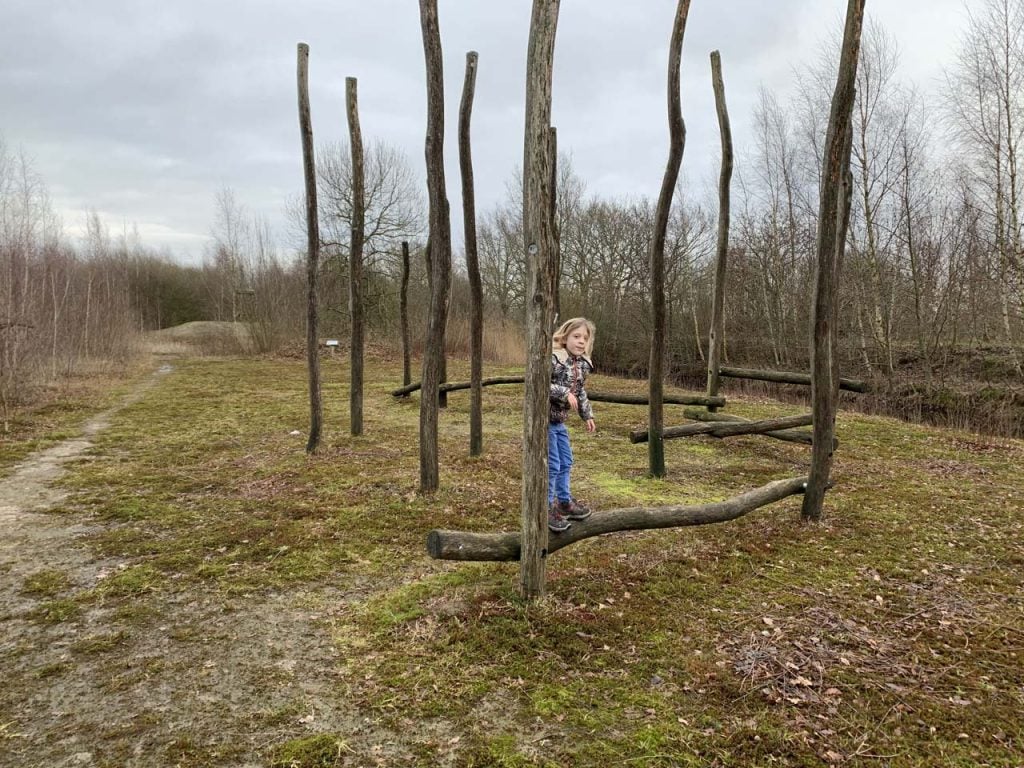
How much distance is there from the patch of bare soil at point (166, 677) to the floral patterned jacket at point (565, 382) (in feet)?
5.60

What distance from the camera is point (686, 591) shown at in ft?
12.2

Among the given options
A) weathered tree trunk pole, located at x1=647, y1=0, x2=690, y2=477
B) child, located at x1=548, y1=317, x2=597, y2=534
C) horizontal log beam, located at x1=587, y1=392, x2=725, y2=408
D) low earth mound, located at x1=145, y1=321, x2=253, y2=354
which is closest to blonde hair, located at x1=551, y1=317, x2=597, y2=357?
child, located at x1=548, y1=317, x2=597, y2=534

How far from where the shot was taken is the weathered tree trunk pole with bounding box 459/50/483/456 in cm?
728

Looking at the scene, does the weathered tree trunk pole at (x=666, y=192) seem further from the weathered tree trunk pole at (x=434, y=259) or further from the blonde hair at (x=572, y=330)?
the weathered tree trunk pole at (x=434, y=259)

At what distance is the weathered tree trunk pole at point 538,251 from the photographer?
3.21 metres

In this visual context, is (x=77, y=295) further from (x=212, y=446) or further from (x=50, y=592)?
(x=50, y=592)

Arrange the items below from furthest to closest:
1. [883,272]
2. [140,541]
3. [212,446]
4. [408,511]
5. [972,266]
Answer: [883,272]
[972,266]
[212,446]
[408,511]
[140,541]

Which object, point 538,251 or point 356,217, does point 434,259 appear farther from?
point 538,251

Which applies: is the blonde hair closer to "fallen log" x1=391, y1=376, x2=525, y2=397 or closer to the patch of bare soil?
the patch of bare soil

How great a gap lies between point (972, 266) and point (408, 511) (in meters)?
15.9

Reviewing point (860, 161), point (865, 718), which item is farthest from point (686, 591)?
point (860, 161)

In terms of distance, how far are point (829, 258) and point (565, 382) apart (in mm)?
2294

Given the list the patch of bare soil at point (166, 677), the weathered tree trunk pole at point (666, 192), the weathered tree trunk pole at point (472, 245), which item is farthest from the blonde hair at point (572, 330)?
the weathered tree trunk pole at point (472, 245)

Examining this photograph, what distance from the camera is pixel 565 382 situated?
14.2 feet
